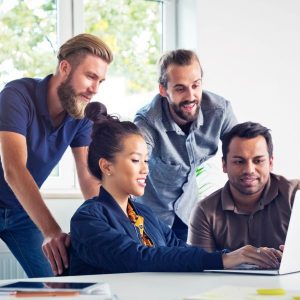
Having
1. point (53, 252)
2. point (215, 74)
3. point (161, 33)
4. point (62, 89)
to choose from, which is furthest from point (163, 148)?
point (161, 33)

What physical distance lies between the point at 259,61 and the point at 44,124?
1.85 m

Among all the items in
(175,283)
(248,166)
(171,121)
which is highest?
(171,121)

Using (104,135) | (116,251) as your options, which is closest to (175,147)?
(104,135)

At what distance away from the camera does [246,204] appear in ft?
8.53

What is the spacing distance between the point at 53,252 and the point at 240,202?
0.77m

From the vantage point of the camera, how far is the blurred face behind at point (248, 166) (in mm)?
2596

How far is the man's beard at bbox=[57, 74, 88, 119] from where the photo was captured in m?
2.77

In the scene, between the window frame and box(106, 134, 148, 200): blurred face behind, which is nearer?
box(106, 134, 148, 200): blurred face behind

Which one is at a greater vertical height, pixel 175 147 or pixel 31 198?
pixel 175 147

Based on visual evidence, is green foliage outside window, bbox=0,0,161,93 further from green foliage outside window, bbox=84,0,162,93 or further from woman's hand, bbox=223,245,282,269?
woman's hand, bbox=223,245,282,269

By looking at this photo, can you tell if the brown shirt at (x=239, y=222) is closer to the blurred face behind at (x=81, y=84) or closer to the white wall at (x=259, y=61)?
the blurred face behind at (x=81, y=84)

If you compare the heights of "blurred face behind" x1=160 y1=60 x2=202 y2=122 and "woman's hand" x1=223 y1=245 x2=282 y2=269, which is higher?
"blurred face behind" x1=160 y1=60 x2=202 y2=122

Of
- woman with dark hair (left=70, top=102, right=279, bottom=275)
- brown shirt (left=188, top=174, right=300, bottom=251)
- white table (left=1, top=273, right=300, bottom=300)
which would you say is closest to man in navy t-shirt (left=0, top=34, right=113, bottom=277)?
woman with dark hair (left=70, top=102, right=279, bottom=275)

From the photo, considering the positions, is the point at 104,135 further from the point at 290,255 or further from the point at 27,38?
the point at 27,38
